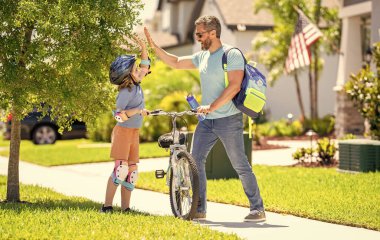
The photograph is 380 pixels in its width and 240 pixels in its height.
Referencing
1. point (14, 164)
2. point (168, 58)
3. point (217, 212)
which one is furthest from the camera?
point (14, 164)

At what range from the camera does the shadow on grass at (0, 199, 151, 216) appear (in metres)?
9.53

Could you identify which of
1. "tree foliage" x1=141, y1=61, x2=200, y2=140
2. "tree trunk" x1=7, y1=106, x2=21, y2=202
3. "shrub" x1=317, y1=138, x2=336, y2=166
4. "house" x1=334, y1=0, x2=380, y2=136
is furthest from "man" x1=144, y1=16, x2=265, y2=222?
"tree foliage" x1=141, y1=61, x2=200, y2=140

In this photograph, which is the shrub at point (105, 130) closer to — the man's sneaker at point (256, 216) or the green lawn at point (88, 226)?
the green lawn at point (88, 226)

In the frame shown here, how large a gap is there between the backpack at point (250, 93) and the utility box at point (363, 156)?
644 cm

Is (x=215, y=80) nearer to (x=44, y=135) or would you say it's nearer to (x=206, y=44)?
(x=206, y=44)

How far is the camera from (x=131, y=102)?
30.1 feet

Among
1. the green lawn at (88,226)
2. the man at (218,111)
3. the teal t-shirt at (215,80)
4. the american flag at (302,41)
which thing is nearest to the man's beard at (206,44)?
the man at (218,111)

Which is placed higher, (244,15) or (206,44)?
(244,15)

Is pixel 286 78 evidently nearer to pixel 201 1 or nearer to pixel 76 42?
pixel 201 1

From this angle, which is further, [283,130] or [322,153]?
[283,130]

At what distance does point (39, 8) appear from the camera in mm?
9430

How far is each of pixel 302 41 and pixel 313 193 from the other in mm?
12050

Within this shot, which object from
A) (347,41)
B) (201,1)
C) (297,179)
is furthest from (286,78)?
(297,179)

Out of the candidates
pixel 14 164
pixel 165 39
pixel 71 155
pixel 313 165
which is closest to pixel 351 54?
pixel 313 165
